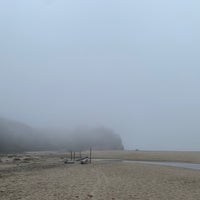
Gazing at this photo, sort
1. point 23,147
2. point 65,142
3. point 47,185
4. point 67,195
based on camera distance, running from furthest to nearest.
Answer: point 65,142 < point 23,147 < point 47,185 < point 67,195

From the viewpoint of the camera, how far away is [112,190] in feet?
64.6

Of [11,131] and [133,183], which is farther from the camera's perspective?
[11,131]

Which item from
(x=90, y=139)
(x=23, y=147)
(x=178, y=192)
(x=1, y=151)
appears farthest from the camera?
(x=90, y=139)

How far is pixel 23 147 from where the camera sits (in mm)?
124250

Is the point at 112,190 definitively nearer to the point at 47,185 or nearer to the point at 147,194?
the point at 147,194

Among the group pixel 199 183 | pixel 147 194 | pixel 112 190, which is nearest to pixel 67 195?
pixel 112 190

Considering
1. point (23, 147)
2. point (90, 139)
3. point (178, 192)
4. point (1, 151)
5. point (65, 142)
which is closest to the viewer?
point (178, 192)

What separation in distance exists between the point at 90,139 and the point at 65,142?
638 inches

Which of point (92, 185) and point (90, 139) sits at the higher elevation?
point (90, 139)

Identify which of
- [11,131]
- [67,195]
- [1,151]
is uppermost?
[11,131]

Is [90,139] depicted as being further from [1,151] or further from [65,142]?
[1,151]

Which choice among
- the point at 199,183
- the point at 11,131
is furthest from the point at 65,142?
the point at 199,183

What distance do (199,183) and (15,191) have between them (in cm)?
1302

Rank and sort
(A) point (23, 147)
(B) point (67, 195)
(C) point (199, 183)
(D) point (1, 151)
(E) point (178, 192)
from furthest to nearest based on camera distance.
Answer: (A) point (23, 147), (D) point (1, 151), (C) point (199, 183), (E) point (178, 192), (B) point (67, 195)
